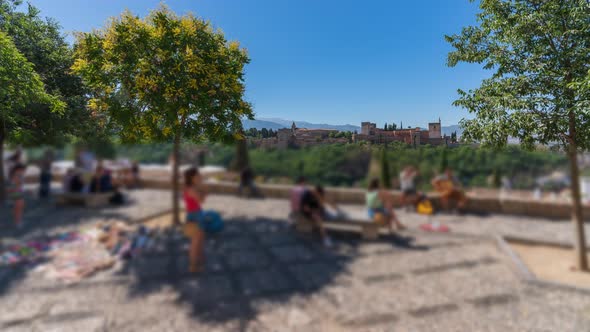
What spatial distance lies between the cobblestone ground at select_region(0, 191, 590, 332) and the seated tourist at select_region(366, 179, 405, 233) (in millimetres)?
94

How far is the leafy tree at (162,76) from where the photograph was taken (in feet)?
31.6

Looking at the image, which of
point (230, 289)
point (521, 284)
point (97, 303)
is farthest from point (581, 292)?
point (97, 303)

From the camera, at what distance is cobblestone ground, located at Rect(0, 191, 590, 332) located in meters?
1.37

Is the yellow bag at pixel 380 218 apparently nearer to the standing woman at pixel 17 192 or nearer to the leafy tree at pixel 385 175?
the leafy tree at pixel 385 175

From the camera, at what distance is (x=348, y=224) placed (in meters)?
1.32

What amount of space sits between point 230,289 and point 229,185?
0.53 meters

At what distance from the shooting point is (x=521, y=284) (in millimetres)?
1380

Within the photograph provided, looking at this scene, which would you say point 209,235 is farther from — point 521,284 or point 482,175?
point 521,284

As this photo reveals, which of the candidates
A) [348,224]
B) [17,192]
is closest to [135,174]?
[17,192]

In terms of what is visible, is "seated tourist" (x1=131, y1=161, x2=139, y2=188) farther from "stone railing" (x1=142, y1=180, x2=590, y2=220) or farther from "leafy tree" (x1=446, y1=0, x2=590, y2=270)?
"leafy tree" (x1=446, y1=0, x2=590, y2=270)

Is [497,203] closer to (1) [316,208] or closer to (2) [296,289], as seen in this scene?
(1) [316,208]

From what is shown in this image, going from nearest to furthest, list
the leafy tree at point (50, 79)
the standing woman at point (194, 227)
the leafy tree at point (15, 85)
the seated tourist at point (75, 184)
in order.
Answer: the standing woman at point (194, 227)
the seated tourist at point (75, 184)
the leafy tree at point (15, 85)
the leafy tree at point (50, 79)

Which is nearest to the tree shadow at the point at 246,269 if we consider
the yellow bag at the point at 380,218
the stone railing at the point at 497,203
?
the yellow bag at the point at 380,218

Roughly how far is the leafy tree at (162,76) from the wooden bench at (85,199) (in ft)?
25.4
